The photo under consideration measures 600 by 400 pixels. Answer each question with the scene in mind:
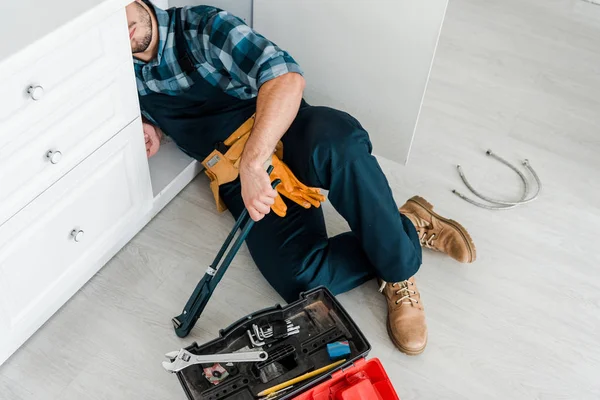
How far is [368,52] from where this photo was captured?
1.70m

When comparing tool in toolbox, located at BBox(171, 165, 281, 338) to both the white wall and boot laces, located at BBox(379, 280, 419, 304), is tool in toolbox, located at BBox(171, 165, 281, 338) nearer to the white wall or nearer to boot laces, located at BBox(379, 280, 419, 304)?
boot laces, located at BBox(379, 280, 419, 304)

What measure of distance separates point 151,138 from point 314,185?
1.58ft

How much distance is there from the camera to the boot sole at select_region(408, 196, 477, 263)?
5.26 feet

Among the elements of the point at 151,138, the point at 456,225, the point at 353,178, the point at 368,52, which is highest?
the point at 368,52

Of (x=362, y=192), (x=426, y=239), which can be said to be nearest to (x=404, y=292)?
(x=426, y=239)

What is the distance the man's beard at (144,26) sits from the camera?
1.41m

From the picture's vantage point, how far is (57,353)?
56.0 inches

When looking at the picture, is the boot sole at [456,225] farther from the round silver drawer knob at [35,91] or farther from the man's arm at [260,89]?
the round silver drawer knob at [35,91]

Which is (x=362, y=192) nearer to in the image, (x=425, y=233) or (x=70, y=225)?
(x=425, y=233)

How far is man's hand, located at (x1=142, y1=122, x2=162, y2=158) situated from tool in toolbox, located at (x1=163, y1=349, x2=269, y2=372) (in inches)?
24.0

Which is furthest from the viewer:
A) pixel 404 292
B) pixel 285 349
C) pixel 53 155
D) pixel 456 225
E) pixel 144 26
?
pixel 456 225

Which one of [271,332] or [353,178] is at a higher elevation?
[353,178]

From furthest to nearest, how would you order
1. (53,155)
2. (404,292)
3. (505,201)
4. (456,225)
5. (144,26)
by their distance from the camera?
(505,201) → (456,225) → (404,292) → (144,26) → (53,155)

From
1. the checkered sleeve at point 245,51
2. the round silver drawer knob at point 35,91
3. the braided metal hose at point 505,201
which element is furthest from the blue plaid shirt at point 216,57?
the braided metal hose at point 505,201
